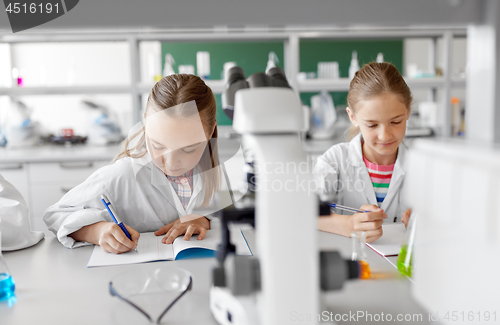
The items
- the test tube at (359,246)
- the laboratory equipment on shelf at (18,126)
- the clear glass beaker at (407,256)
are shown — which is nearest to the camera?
the clear glass beaker at (407,256)

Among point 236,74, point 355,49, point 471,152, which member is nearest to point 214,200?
point 236,74

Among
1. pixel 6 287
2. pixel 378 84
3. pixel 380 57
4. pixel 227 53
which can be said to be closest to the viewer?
pixel 6 287

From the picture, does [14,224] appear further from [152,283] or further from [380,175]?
[380,175]

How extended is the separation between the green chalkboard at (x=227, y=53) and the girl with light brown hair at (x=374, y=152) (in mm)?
2048

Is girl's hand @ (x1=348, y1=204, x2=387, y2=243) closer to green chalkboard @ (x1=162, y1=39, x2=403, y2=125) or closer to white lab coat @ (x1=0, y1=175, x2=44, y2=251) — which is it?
white lab coat @ (x1=0, y1=175, x2=44, y2=251)

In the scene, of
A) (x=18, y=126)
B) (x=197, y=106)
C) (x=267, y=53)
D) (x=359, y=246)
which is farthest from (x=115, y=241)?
Result: (x=267, y=53)

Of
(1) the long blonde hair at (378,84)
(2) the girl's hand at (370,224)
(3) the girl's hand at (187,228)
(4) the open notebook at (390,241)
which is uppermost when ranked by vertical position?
(1) the long blonde hair at (378,84)

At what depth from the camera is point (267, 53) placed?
332 cm

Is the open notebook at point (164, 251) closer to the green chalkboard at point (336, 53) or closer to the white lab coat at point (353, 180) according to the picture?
the white lab coat at point (353, 180)

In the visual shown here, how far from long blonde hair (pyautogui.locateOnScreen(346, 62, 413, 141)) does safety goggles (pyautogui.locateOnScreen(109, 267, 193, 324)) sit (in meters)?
0.87

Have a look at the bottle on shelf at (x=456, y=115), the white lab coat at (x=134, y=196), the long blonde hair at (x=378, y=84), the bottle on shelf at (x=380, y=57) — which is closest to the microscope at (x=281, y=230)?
the white lab coat at (x=134, y=196)

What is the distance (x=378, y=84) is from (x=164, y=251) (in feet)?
2.75

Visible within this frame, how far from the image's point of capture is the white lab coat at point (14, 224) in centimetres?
90

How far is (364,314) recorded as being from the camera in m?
0.58
